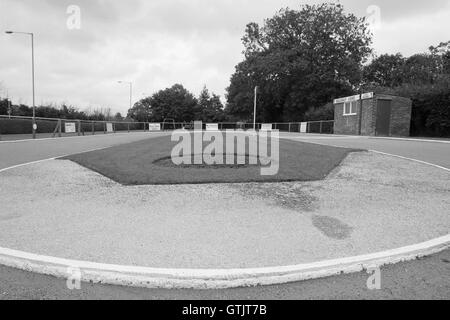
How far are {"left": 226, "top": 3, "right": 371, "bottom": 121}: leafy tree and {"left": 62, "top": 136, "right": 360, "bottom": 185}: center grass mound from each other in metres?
43.4

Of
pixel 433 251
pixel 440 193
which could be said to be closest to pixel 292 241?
pixel 433 251

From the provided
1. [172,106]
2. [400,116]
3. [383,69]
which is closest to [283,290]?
[400,116]

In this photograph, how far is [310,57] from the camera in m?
54.1

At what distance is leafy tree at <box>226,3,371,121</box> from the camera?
174 ft

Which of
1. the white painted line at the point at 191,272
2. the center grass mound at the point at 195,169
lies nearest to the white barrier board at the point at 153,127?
the center grass mound at the point at 195,169

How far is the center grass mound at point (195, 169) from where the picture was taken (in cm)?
809

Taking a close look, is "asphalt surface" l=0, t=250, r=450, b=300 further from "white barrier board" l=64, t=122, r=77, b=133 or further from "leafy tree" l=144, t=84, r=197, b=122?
"leafy tree" l=144, t=84, r=197, b=122

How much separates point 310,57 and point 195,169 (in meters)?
49.6

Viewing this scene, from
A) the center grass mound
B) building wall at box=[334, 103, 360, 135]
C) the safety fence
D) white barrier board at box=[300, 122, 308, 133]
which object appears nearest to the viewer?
the center grass mound

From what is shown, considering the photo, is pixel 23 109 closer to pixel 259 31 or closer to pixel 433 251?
pixel 259 31

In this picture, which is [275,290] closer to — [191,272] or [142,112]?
[191,272]

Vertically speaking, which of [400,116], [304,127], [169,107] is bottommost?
[304,127]
